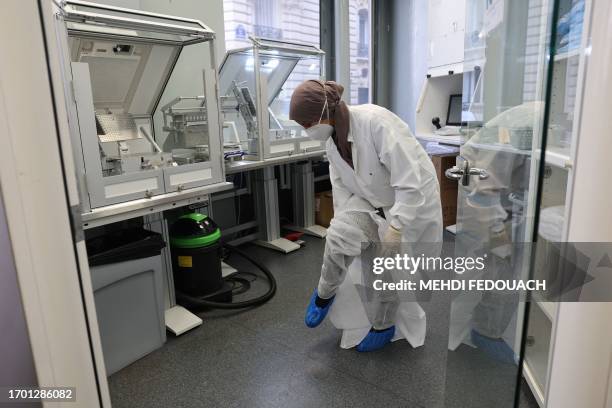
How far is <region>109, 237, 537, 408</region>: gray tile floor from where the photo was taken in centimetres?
157

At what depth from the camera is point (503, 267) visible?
3.01 feet

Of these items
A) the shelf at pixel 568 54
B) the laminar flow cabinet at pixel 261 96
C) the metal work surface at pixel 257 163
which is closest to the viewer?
the shelf at pixel 568 54

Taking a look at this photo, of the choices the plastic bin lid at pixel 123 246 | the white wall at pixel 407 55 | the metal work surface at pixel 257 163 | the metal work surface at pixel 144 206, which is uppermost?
the white wall at pixel 407 55

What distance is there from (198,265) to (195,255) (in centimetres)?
6

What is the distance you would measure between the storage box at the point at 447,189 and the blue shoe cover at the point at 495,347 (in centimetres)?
227

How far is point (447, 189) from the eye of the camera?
3.34 m

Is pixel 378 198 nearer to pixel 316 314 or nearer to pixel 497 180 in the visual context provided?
pixel 316 314

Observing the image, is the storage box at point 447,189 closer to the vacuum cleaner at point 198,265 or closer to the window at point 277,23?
the window at point 277,23

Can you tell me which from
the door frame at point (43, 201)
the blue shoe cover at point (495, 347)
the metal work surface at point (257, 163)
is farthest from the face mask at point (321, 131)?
the door frame at point (43, 201)

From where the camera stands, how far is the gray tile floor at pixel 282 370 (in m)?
1.57

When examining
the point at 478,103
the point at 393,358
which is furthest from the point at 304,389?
the point at 478,103

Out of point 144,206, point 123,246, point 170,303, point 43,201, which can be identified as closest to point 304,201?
point 170,303

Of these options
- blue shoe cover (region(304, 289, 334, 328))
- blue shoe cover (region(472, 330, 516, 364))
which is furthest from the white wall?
blue shoe cover (region(472, 330, 516, 364))

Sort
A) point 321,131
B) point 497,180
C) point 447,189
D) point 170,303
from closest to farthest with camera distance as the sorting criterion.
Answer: point 497,180 < point 321,131 < point 170,303 < point 447,189
